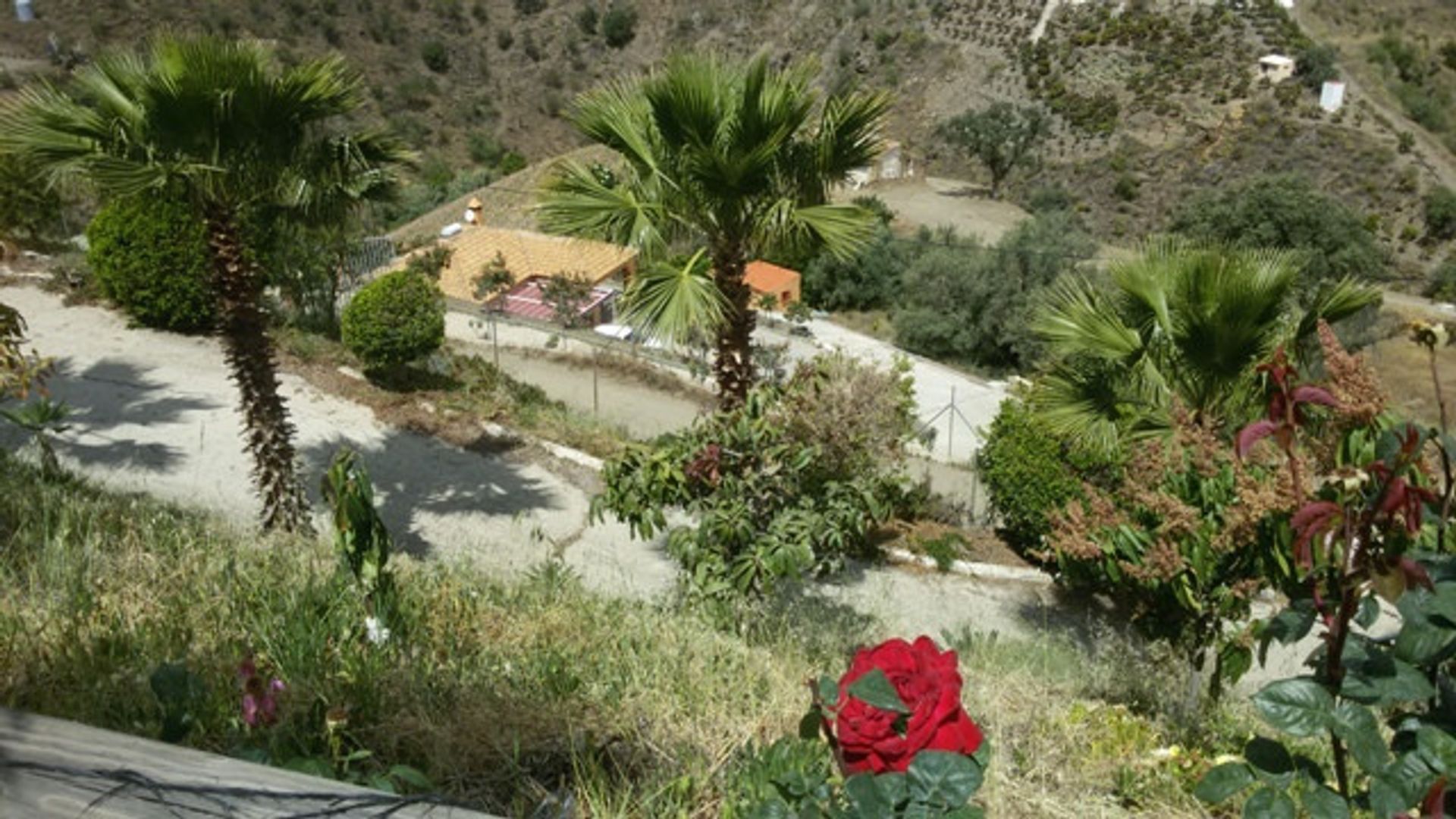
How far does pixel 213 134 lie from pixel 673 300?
305 centimetres

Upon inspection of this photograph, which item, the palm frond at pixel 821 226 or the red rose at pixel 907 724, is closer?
the red rose at pixel 907 724

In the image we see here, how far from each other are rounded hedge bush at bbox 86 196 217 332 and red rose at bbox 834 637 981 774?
13859 mm

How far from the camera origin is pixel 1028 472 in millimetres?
10883

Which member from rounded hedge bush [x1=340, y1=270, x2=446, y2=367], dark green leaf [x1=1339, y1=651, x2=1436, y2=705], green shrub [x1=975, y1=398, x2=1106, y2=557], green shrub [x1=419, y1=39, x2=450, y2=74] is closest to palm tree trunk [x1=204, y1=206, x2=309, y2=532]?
rounded hedge bush [x1=340, y1=270, x2=446, y2=367]

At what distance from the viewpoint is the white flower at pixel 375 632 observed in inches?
139

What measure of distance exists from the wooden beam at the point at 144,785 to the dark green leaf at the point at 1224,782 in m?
1.23

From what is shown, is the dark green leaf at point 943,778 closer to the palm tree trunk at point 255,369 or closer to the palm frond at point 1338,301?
the palm frond at point 1338,301

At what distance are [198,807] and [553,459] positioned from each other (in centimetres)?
1088

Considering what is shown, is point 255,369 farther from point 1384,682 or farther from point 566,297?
point 566,297

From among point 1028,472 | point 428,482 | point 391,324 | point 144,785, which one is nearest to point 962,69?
point 391,324

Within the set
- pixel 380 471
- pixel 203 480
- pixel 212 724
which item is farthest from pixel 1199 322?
pixel 203 480

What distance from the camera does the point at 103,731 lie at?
4.29ft

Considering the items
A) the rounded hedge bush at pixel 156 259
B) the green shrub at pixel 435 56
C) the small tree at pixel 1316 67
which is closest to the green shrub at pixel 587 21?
the green shrub at pixel 435 56

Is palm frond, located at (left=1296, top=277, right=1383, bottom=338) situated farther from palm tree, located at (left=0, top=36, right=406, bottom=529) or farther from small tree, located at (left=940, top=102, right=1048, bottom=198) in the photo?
small tree, located at (left=940, top=102, right=1048, bottom=198)
